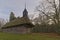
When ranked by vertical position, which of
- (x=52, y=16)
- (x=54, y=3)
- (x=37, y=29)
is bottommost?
(x=37, y=29)

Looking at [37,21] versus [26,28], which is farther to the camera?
[37,21]

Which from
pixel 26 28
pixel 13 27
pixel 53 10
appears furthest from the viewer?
pixel 53 10

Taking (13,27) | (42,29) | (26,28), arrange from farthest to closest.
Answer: (42,29)
(13,27)
(26,28)

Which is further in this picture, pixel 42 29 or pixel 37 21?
pixel 37 21

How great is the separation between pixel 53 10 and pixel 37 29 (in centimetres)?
810

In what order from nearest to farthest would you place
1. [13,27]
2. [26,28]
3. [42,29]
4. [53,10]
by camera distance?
[26,28], [13,27], [53,10], [42,29]

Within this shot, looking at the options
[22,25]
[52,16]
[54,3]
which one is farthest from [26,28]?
[54,3]

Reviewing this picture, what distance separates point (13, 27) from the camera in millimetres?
39688

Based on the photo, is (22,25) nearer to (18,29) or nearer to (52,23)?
(18,29)

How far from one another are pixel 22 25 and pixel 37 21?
18564mm

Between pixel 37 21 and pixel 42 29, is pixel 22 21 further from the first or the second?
pixel 37 21

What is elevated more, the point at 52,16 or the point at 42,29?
the point at 52,16

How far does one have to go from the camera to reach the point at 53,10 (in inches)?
1686

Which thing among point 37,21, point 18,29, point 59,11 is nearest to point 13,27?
point 18,29
